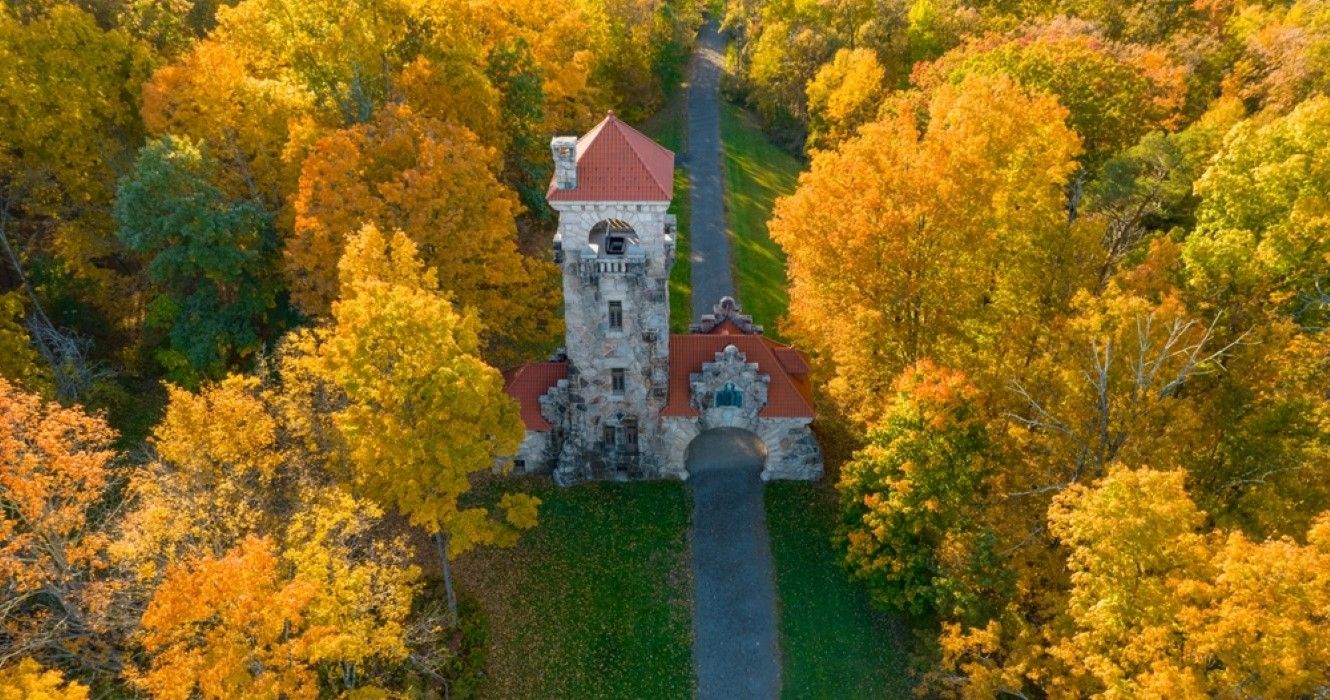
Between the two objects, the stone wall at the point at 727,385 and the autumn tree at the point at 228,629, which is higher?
the stone wall at the point at 727,385

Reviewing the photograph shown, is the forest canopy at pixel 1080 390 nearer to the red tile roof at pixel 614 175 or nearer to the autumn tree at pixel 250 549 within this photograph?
the red tile roof at pixel 614 175

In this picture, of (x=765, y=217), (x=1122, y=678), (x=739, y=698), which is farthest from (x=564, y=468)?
(x=765, y=217)

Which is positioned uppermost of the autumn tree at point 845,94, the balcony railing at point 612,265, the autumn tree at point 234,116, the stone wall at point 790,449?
the autumn tree at point 845,94

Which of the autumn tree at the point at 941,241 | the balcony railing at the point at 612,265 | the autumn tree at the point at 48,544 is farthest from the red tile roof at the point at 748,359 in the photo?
the autumn tree at the point at 48,544

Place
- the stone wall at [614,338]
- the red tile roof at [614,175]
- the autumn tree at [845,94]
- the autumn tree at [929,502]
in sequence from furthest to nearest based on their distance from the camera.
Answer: the autumn tree at [845,94] < the stone wall at [614,338] < the red tile roof at [614,175] < the autumn tree at [929,502]

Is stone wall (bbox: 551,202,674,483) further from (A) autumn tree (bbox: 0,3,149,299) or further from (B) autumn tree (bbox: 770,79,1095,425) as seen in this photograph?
(A) autumn tree (bbox: 0,3,149,299)

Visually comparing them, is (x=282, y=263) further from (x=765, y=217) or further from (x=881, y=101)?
(x=881, y=101)

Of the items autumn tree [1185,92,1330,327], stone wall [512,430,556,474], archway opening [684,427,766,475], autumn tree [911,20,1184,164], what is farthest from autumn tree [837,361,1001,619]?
autumn tree [911,20,1184,164]

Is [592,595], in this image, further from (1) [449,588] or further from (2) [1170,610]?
(2) [1170,610]
